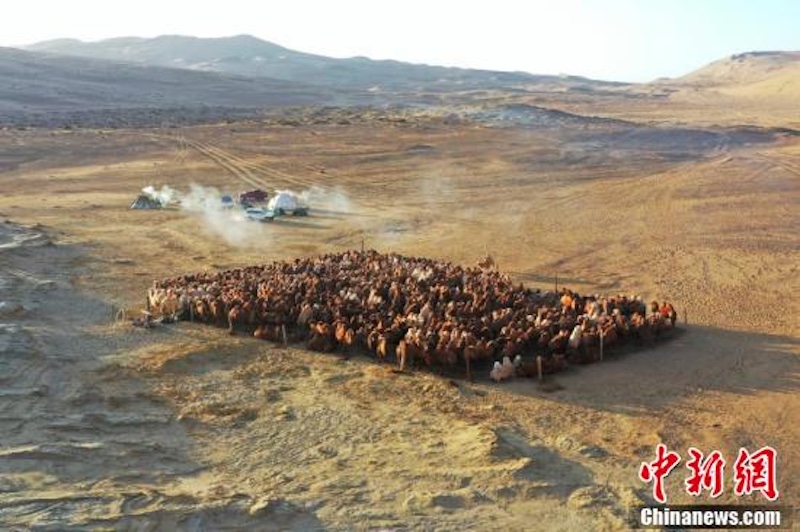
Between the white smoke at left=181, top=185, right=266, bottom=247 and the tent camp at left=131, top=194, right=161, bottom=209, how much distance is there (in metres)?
0.87

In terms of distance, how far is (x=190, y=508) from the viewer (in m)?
7.41

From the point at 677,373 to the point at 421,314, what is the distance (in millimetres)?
3903

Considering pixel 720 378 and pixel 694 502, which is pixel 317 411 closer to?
pixel 694 502

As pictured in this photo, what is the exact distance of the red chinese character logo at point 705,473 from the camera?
7973 millimetres

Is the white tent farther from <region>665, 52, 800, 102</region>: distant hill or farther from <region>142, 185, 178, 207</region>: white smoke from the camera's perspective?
<region>665, 52, 800, 102</region>: distant hill

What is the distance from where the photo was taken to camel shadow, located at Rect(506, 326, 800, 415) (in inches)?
408

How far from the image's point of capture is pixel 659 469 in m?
8.29

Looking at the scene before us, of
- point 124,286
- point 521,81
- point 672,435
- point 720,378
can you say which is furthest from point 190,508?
point 521,81

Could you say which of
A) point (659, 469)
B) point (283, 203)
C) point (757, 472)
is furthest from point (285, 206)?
point (757, 472)

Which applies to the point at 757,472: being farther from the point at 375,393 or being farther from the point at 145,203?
the point at 145,203

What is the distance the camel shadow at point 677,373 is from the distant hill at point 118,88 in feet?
A: 192

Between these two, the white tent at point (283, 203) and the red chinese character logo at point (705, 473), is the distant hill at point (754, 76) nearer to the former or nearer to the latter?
the white tent at point (283, 203)

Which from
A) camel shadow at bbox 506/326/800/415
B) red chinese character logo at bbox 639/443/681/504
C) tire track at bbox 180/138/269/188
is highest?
tire track at bbox 180/138/269/188

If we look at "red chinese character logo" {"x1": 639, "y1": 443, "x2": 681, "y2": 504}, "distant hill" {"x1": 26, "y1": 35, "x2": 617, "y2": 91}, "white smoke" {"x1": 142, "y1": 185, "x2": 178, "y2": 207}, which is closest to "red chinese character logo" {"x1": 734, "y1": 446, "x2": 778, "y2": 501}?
"red chinese character logo" {"x1": 639, "y1": 443, "x2": 681, "y2": 504}
